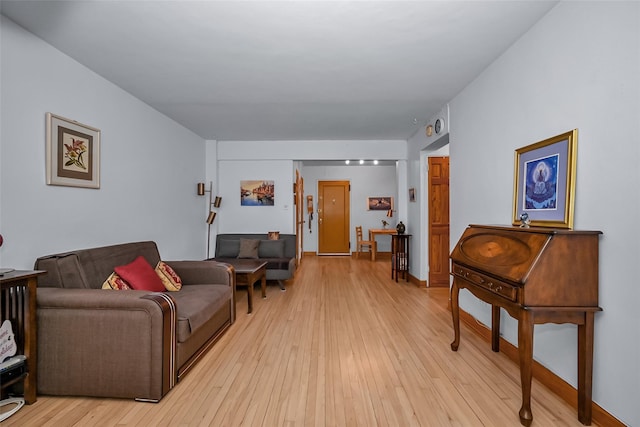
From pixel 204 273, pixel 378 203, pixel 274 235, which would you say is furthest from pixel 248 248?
pixel 378 203

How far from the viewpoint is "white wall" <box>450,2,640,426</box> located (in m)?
1.58

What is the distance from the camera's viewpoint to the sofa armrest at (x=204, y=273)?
3.35 metres

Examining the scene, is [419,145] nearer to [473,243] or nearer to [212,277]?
[473,243]

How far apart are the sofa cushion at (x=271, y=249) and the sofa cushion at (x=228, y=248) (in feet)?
1.32

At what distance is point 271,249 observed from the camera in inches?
209

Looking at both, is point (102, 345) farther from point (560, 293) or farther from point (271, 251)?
point (271, 251)

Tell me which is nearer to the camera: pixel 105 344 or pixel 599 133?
pixel 599 133

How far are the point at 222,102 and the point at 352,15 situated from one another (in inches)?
84.7

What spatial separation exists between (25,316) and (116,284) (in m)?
0.60

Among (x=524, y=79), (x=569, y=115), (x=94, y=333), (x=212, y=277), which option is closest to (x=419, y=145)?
(x=524, y=79)

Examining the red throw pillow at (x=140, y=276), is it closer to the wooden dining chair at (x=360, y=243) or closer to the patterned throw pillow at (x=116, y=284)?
the patterned throw pillow at (x=116, y=284)

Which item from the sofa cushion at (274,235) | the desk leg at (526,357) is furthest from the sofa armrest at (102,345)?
the sofa cushion at (274,235)

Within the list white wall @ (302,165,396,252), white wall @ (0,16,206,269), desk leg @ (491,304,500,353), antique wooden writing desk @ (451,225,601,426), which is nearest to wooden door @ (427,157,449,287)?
desk leg @ (491,304,500,353)

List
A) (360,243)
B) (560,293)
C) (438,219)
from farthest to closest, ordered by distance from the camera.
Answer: (360,243) → (438,219) → (560,293)
